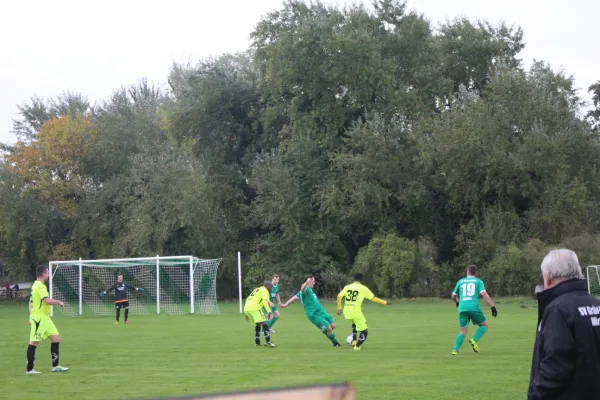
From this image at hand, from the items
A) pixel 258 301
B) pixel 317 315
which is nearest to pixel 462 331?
pixel 317 315

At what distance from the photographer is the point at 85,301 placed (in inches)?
1800

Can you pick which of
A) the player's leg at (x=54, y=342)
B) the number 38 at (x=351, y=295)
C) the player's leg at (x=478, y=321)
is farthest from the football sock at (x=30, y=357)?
the player's leg at (x=478, y=321)

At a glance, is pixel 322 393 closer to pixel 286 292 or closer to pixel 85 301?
pixel 85 301

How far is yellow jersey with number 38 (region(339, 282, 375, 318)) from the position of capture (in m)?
20.7

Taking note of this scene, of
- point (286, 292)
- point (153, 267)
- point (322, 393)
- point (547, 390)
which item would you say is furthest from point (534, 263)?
point (322, 393)

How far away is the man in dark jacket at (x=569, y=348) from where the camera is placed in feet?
19.0

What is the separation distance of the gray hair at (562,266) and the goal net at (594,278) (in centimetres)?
3797

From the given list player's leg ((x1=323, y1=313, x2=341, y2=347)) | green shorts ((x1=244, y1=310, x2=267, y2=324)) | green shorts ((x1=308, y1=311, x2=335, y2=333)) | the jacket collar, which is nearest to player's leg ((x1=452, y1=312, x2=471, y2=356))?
player's leg ((x1=323, y1=313, x2=341, y2=347))

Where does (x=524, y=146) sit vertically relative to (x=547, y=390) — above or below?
above

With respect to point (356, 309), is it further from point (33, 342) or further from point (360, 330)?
point (33, 342)

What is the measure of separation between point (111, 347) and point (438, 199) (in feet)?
105

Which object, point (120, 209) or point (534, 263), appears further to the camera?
point (120, 209)

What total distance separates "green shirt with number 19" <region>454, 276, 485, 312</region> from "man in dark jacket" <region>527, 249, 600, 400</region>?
42.6 feet

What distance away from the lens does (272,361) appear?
1825cm
